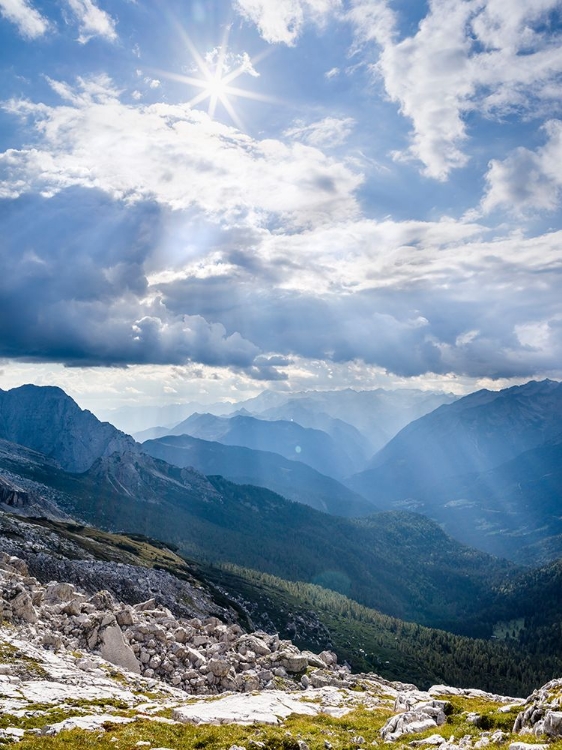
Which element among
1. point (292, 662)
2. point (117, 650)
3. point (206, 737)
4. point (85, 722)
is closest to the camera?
point (206, 737)

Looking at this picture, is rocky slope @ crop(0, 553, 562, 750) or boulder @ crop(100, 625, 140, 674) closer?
rocky slope @ crop(0, 553, 562, 750)

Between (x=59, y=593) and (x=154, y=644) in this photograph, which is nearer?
(x=154, y=644)

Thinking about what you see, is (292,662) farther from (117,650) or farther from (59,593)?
(59,593)

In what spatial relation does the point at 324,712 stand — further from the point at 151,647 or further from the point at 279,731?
the point at 151,647

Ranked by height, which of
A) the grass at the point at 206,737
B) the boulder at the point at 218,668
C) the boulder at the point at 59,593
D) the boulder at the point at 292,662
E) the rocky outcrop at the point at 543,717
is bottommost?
the boulder at the point at 292,662

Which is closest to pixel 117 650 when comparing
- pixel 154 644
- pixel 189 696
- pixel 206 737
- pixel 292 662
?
pixel 154 644

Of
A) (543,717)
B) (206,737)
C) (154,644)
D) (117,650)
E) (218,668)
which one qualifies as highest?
(543,717)

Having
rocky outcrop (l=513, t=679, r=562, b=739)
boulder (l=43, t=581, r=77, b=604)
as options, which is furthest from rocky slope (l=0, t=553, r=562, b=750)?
boulder (l=43, t=581, r=77, b=604)

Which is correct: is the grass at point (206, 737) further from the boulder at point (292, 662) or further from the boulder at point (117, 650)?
the boulder at point (292, 662)

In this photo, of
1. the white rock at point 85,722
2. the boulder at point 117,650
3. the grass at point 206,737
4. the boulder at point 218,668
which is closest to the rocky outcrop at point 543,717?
the grass at point 206,737

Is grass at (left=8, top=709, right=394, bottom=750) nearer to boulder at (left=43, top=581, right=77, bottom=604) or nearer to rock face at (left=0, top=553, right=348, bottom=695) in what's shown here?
rock face at (left=0, top=553, right=348, bottom=695)

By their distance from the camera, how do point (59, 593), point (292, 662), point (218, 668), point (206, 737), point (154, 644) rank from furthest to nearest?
point (59, 593), point (292, 662), point (154, 644), point (218, 668), point (206, 737)

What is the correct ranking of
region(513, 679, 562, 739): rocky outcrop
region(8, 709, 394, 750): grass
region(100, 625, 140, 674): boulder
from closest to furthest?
region(513, 679, 562, 739): rocky outcrop < region(8, 709, 394, 750): grass < region(100, 625, 140, 674): boulder

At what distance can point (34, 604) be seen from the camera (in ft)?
219
